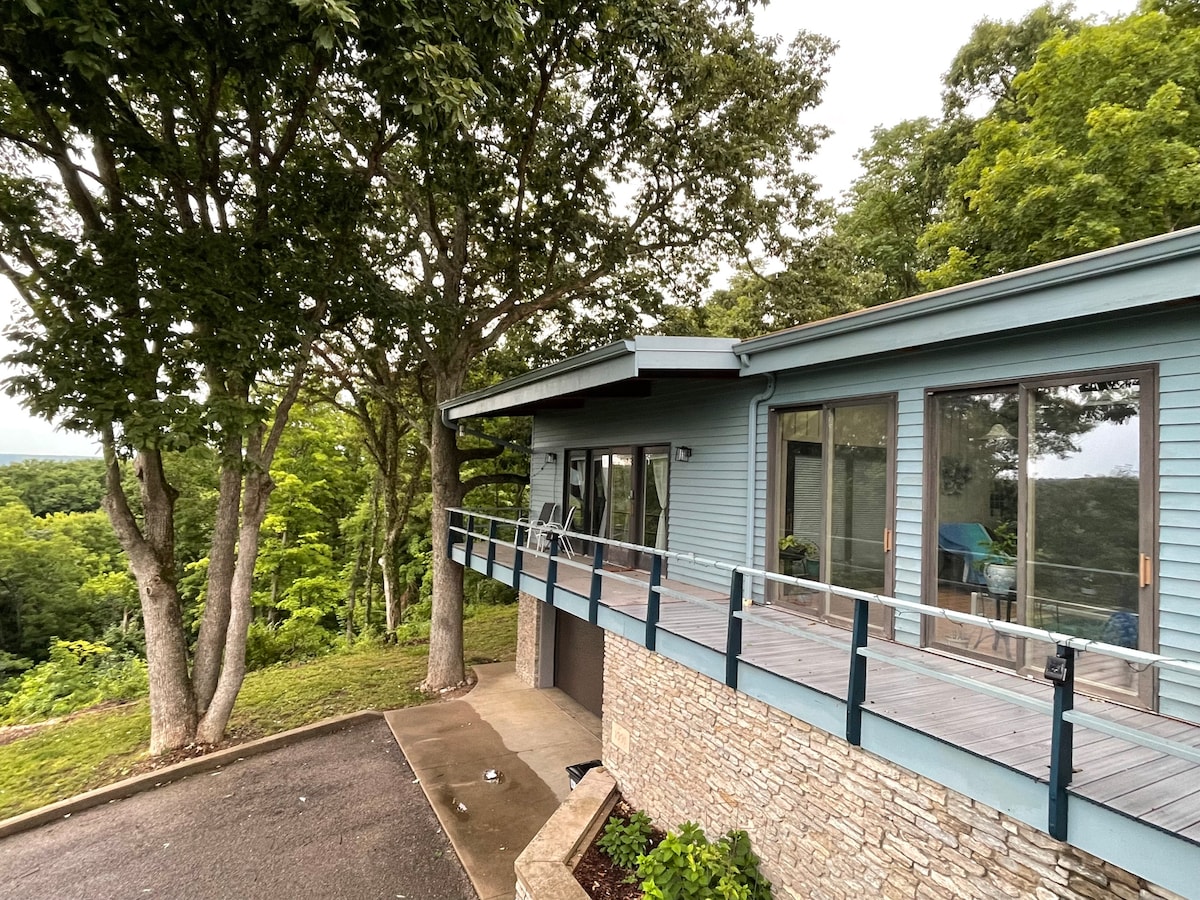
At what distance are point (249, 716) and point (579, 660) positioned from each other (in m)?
5.93

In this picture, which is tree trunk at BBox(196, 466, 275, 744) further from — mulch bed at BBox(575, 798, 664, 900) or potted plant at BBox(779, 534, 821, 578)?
potted plant at BBox(779, 534, 821, 578)

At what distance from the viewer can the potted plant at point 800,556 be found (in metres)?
5.63

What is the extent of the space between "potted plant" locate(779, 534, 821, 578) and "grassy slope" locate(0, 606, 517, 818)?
316 inches

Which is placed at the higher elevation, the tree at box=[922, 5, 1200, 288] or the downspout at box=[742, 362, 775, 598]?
the tree at box=[922, 5, 1200, 288]

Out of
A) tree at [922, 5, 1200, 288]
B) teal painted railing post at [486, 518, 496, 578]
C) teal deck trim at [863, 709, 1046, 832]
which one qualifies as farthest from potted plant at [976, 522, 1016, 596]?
tree at [922, 5, 1200, 288]

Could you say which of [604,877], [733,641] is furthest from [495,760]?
[733,641]

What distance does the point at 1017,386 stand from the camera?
4.17 m

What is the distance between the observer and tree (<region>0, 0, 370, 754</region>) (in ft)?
19.9

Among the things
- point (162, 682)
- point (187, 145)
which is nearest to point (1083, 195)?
point (187, 145)

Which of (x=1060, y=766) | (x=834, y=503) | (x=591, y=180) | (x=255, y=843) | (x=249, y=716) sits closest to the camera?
(x=1060, y=766)

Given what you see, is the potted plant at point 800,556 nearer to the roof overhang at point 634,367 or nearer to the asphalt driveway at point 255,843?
the roof overhang at point 634,367

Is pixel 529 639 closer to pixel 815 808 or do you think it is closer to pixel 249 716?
pixel 249 716

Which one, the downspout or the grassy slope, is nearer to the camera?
the downspout

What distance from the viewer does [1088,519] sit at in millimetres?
3744
